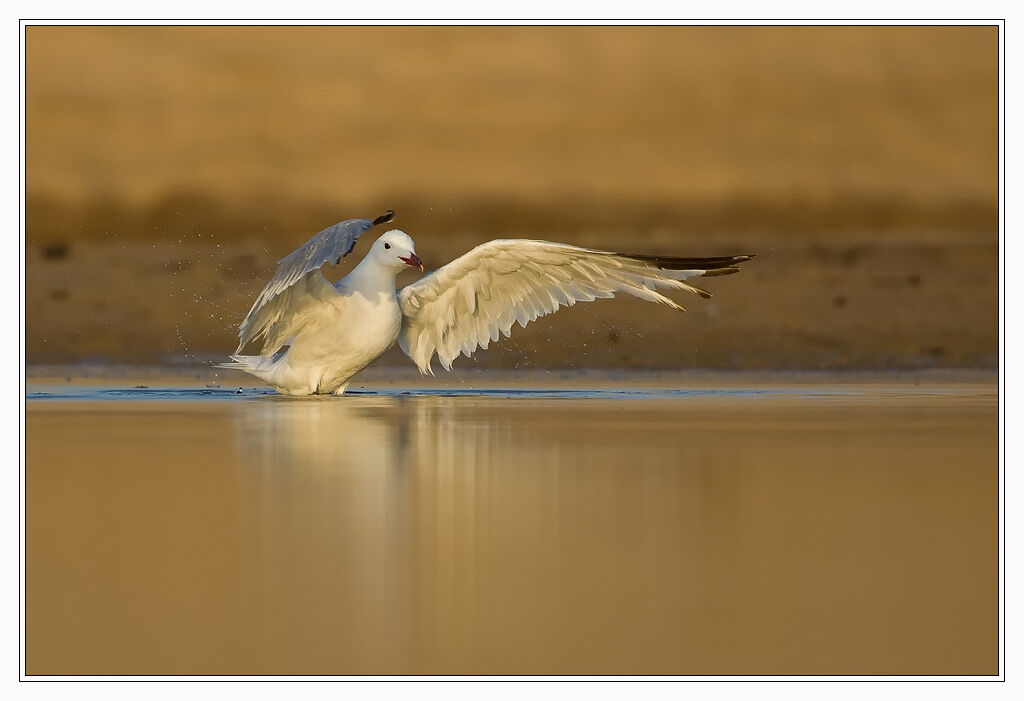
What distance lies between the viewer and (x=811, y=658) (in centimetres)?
393

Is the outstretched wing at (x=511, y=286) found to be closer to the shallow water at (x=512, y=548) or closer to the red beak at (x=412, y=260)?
the red beak at (x=412, y=260)

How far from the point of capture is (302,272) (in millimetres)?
9383

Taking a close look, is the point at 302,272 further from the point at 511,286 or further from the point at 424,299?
the point at 511,286

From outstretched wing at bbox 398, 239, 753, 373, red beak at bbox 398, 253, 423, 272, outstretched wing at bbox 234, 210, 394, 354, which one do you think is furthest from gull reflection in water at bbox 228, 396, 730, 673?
red beak at bbox 398, 253, 423, 272

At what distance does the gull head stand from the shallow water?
6.48ft

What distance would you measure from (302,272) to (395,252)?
4.02 ft

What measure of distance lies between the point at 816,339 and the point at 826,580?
32.0 ft

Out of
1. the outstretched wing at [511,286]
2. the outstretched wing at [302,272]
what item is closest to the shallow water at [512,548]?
the outstretched wing at [302,272]

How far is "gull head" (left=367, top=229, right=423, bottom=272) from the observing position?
10484 mm

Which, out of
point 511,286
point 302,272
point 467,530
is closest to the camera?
point 467,530

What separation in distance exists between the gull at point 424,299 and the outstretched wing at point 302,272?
12mm

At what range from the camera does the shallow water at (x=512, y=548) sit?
402 centimetres

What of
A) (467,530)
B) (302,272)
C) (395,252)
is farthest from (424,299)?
(467,530)

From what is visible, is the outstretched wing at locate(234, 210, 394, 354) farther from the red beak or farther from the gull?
the red beak
